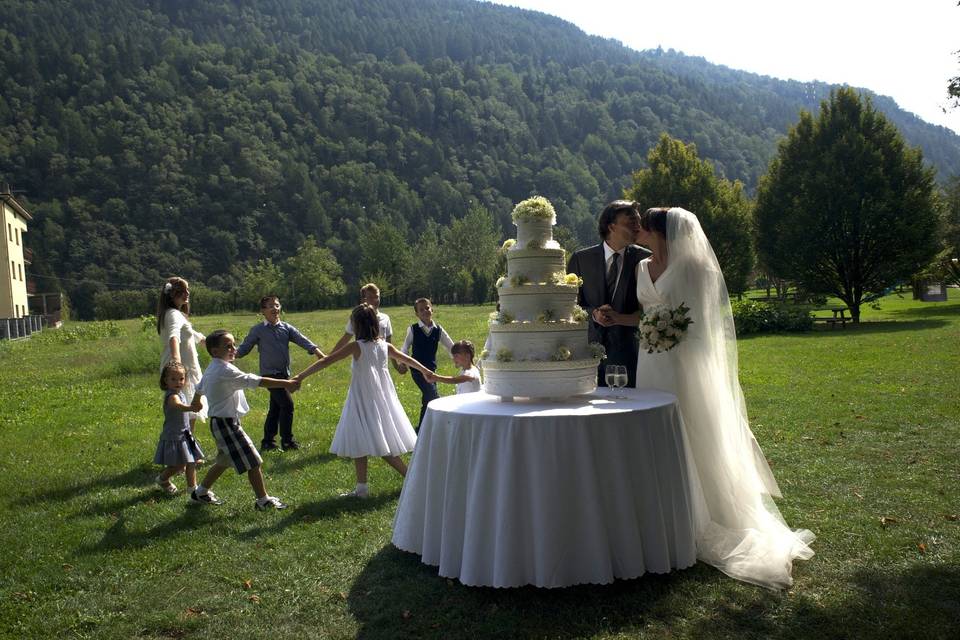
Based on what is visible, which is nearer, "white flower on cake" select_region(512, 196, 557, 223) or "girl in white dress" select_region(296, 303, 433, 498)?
"white flower on cake" select_region(512, 196, 557, 223)

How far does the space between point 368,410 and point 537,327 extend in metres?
3.28

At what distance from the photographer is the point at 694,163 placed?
43.9 metres

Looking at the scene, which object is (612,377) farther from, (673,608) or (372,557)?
(372,557)

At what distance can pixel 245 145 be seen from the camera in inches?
5408

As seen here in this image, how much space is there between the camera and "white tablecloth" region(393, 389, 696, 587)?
5.08m

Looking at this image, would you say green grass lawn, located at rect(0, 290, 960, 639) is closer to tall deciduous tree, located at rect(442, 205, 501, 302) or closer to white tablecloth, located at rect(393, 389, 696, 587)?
white tablecloth, located at rect(393, 389, 696, 587)

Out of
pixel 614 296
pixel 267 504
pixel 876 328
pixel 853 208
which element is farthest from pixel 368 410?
pixel 853 208

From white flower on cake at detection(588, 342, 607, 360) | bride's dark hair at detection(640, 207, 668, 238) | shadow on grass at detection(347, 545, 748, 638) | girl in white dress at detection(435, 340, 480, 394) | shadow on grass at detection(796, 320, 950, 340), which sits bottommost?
shadow on grass at detection(796, 320, 950, 340)

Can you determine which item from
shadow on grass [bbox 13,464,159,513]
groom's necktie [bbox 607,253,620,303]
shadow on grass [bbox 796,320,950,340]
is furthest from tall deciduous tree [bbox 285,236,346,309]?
groom's necktie [bbox 607,253,620,303]

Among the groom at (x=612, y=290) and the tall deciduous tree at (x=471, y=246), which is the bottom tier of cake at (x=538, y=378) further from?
the tall deciduous tree at (x=471, y=246)

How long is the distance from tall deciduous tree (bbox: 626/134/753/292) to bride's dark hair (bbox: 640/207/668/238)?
37.4m

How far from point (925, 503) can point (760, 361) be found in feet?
49.5

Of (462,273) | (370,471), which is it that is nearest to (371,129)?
(462,273)

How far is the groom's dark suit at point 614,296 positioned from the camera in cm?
718
